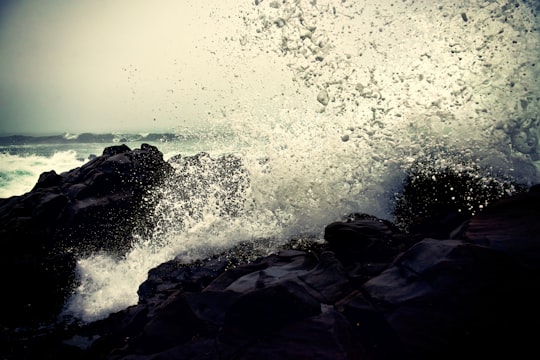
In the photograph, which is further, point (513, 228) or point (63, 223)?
point (63, 223)

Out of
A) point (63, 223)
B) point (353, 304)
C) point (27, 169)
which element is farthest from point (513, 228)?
point (27, 169)

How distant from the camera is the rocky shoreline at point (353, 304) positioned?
130 inches

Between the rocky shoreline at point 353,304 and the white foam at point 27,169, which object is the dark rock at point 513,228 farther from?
the white foam at point 27,169

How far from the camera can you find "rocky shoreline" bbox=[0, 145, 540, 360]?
3.31 metres

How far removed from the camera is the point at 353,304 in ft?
13.0

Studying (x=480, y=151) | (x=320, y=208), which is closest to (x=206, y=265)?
(x=320, y=208)

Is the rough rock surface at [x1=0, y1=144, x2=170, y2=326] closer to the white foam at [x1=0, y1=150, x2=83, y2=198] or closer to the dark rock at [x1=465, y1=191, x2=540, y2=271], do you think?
the dark rock at [x1=465, y1=191, x2=540, y2=271]

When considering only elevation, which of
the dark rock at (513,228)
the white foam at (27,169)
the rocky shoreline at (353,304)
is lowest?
the white foam at (27,169)

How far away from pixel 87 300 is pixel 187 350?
5503mm

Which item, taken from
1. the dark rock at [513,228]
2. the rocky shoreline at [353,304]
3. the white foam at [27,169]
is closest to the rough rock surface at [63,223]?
the rocky shoreline at [353,304]

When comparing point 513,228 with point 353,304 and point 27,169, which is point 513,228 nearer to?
point 353,304

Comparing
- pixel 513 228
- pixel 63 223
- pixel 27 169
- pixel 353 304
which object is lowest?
pixel 27 169

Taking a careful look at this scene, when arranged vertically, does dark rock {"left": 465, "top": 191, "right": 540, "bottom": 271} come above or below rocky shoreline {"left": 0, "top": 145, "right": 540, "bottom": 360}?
above

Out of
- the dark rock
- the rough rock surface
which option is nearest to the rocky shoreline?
the dark rock
